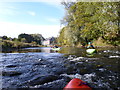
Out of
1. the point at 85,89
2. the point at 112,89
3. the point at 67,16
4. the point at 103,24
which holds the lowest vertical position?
the point at 112,89

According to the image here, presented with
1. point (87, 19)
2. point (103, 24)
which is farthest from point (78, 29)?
point (103, 24)

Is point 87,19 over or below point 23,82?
over

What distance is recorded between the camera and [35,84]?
4.31 m

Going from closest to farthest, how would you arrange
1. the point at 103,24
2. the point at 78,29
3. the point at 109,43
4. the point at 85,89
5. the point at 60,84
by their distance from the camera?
the point at 85,89, the point at 60,84, the point at 103,24, the point at 109,43, the point at 78,29

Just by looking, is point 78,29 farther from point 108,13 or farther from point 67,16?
point 108,13

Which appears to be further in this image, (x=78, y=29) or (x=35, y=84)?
(x=78, y=29)

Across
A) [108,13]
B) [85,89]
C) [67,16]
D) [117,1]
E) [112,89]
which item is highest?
[67,16]

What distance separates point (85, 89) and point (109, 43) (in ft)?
87.0

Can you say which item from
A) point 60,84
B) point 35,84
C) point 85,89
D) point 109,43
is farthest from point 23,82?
point 109,43

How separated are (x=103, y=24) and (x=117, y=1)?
3.28m

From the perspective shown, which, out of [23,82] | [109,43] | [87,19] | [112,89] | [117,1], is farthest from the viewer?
[109,43]

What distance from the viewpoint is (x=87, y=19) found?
22.4 meters

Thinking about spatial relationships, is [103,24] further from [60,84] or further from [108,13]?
[60,84]

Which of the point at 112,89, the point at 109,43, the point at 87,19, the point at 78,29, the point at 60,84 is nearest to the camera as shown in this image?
the point at 112,89
